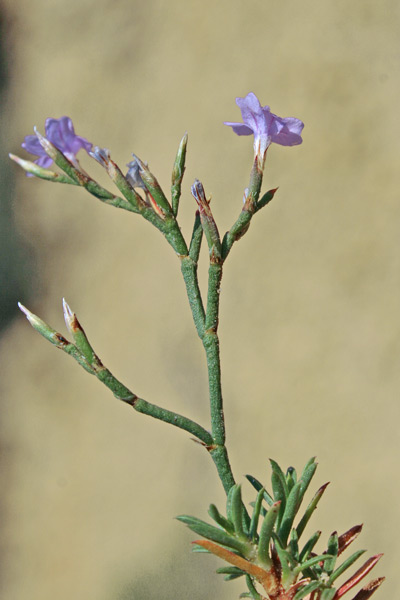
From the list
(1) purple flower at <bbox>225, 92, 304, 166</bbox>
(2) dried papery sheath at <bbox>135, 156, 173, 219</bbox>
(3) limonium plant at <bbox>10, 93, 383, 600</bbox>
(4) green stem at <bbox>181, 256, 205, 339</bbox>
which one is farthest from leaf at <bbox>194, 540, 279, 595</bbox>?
(1) purple flower at <bbox>225, 92, 304, 166</bbox>

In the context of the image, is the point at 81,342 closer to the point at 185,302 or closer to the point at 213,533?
the point at 213,533

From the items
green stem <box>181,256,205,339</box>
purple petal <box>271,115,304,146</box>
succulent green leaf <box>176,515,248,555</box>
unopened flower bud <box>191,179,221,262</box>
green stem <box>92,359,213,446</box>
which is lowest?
succulent green leaf <box>176,515,248,555</box>

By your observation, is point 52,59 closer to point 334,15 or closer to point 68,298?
point 68,298

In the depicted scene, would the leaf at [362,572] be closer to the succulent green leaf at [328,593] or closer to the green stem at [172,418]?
the succulent green leaf at [328,593]

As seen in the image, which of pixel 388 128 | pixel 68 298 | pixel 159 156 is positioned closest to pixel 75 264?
pixel 68 298

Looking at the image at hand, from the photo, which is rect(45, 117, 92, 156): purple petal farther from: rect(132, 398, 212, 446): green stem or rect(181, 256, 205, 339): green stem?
rect(132, 398, 212, 446): green stem

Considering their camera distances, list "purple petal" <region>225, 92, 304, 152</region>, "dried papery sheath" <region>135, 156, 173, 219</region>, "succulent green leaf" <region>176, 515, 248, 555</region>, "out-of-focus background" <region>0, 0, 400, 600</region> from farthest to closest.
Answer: "out-of-focus background" <region>0, 0, 400, 600</region> → "purple petal" <region>225, 92, 304, 152</region> → "dried papery sheath" <region>135, 156, 173, 219</region> → "succulent green leaf" <region>176, 515, 248, 555</region>

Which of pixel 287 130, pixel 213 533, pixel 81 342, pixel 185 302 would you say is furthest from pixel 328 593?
pixel 185 302
